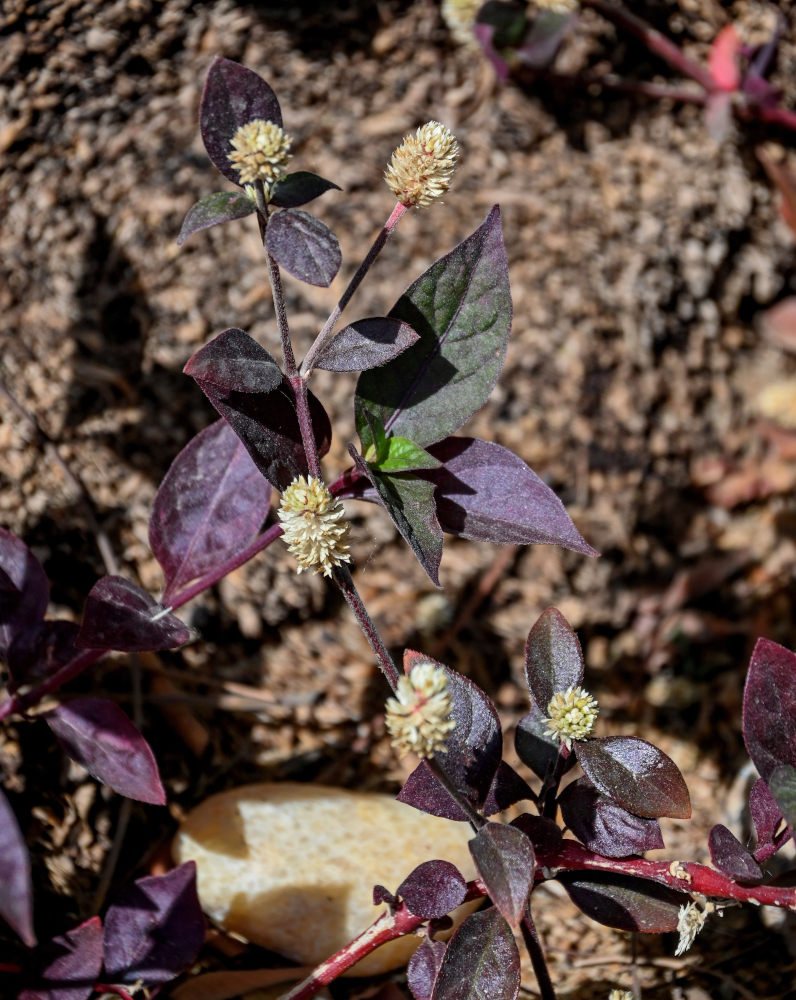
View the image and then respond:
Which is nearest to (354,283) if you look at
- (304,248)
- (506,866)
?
(304,248)

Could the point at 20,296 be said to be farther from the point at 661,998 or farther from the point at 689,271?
the point at 661,998

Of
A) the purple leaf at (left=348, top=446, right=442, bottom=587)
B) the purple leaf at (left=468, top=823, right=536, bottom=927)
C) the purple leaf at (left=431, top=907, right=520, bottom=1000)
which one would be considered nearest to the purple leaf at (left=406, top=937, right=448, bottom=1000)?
the purple leaf at (left=431, top=907, right=520, bottom=1000)

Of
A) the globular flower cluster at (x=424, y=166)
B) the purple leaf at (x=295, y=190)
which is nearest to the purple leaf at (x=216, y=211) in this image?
the purple leaf at (x=295, y=190)

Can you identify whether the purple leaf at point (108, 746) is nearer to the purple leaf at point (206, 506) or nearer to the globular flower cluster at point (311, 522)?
the purple leaf at point (206, 506)

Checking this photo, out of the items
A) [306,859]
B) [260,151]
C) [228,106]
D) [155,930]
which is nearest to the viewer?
[260,151]

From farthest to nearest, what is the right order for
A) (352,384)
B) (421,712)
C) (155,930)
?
1. (352,384)
2. (155,930)
3. (421,712)

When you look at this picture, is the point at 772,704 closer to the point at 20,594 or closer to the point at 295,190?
the point at 295,190

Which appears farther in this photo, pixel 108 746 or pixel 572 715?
pixel 108 746

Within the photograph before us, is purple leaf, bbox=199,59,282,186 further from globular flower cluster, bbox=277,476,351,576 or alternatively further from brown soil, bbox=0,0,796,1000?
brown soil, bbox=0,0,796,1000
